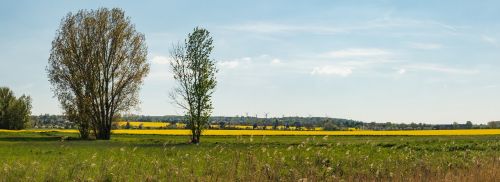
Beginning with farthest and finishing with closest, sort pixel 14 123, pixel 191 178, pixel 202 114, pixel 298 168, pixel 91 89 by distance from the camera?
pixel 14 123
pixel 91 89
pixel 202 114
pixel 298 168
pixel 191 178

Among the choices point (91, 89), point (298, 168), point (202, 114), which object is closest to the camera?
point (298, 168)

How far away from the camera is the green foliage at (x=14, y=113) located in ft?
324

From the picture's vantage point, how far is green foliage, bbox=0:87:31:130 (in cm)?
9875

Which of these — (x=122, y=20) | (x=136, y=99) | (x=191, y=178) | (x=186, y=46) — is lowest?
(x=191, y=178)

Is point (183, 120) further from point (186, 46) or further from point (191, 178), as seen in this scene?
point (191, 178)

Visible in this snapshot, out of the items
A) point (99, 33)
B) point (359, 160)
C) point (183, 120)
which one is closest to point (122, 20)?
point (99, 33)

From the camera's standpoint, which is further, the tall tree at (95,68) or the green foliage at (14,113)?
the green foliage at (14,113)

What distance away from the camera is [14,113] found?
326 feet

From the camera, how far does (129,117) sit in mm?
60906

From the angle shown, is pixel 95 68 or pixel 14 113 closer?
pixel 95 68

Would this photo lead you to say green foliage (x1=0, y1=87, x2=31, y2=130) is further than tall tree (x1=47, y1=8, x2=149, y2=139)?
Yes

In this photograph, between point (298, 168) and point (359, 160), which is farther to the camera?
point (359, 160)

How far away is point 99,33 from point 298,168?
5085 cm

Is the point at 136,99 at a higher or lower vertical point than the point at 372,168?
higher
